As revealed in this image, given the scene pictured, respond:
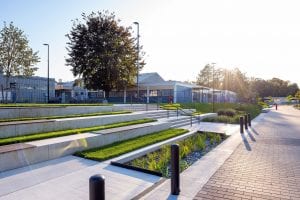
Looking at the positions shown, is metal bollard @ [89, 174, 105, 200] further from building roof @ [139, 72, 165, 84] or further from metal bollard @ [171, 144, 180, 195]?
building roof @ [139, 72, 165, 84]

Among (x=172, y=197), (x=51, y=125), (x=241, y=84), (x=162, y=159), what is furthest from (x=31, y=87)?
(x=241, y=84)

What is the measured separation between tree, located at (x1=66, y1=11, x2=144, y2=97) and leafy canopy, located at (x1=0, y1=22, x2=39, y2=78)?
5.19m

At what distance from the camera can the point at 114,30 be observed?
28.6m

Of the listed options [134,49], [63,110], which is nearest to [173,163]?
[63,110]

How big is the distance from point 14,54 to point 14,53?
0.11 meters

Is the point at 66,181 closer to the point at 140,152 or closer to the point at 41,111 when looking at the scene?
the point at 140,152

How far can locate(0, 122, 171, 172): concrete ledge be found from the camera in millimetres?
6121

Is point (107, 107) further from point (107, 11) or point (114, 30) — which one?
point (107, 11)

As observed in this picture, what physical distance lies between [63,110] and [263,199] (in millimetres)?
8778

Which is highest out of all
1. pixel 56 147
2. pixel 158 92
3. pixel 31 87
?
pixel 31 87

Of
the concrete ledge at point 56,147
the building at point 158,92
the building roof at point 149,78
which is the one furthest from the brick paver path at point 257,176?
the building roof at point 149,78

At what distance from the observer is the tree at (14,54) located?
29.1m

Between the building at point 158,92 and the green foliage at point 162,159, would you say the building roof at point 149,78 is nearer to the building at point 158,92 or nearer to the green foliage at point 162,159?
the building at point 158,92

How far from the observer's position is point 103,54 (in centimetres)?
2695
